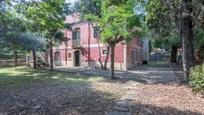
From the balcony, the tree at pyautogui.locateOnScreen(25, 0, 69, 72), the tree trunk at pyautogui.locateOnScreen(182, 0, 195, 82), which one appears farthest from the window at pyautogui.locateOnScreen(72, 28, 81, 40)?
the tree trunk at pyautogui.locateOnScreen(182, 0, 195, 82)

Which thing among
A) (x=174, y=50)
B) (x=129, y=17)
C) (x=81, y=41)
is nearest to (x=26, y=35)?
(x=129, y=17)

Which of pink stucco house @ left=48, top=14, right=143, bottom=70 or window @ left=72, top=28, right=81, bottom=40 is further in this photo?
window @ left=72, top=28, right=81, bottom=40

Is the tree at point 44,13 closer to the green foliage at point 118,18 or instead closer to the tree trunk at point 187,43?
the green foliage at point 118,18

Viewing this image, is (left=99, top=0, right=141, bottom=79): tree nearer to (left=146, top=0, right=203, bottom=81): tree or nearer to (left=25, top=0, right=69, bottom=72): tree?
(left=146, top=0, right=203, bottom=81): tree

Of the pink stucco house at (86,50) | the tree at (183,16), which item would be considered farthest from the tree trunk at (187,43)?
the pink stucco house at (86,50)

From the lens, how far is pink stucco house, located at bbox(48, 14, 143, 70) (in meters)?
26.4

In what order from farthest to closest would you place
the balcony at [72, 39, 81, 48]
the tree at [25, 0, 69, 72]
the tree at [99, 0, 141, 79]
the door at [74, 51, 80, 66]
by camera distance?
the door at [74, 51, 80, 66]
the balcony at [72, 39, 81, 48]
the tree at [99, 0, 141, 79]
the tree at [25, 0, 69, 72]

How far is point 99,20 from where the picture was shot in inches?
616

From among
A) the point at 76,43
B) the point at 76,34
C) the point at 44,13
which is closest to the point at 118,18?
the point at 44,13

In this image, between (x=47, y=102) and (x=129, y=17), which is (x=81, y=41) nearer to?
(x=129, y=17)

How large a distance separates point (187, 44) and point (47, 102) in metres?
8.80

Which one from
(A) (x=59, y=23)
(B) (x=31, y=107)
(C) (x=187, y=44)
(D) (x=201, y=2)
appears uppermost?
(D) (x=201, y=2)

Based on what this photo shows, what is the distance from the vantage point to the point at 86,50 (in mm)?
30047

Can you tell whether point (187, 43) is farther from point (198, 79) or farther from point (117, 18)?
point (198, 79)
